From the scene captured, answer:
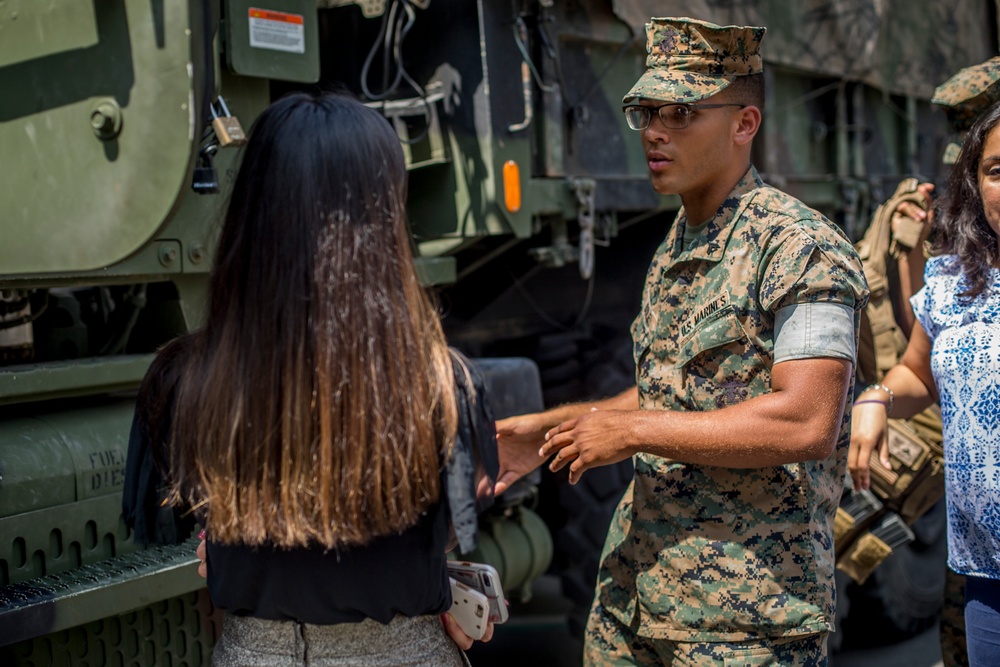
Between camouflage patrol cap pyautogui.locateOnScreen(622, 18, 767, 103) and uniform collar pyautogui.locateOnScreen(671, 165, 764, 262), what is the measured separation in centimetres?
18

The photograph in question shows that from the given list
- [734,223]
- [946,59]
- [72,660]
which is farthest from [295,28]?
[946,59]

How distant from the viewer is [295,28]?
9.43ft

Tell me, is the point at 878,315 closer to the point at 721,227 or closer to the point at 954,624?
the point at 954,624

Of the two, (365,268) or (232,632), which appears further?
(232,632)

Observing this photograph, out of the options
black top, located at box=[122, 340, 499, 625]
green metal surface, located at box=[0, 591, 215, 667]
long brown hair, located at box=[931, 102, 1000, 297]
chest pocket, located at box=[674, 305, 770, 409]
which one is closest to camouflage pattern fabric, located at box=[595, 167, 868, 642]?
chest pocket, located at box=[674, 305, 770, 409]

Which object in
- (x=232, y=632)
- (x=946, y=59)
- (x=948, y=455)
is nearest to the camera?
(x=232, y=632)

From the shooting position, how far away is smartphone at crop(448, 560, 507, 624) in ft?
5.65

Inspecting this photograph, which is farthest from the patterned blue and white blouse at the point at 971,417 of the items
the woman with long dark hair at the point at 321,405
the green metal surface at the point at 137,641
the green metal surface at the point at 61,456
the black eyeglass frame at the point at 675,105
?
the green metal surface at the point at 61,456

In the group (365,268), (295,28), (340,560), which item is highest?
(295,28)

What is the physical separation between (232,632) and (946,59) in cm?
553

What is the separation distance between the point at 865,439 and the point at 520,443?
710 millimetres

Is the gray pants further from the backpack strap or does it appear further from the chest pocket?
the backpack strap

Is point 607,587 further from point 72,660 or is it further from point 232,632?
point 72,660

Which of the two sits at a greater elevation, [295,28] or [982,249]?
[295,28]
